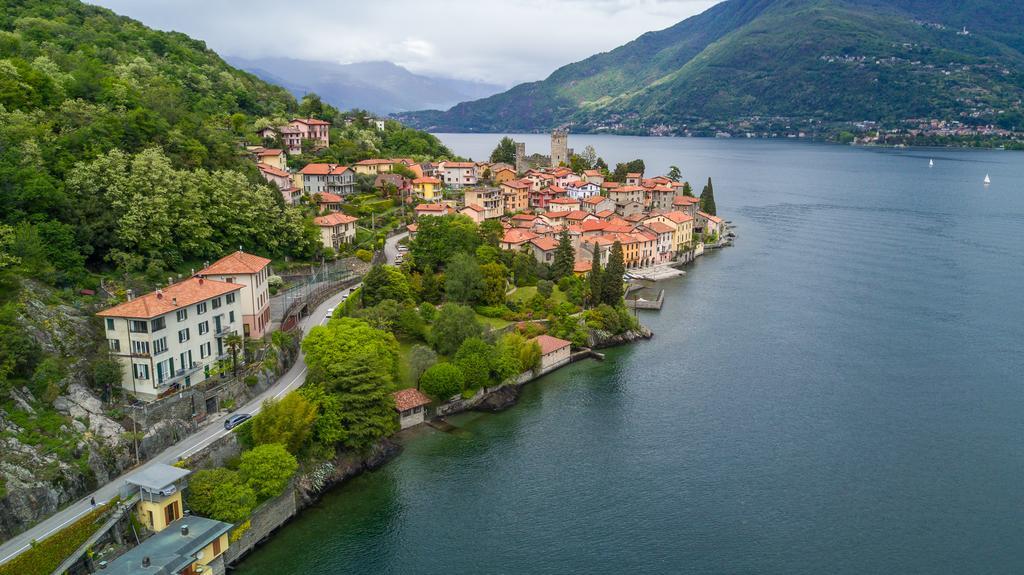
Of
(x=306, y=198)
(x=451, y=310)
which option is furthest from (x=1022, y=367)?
(x=306, y=198)

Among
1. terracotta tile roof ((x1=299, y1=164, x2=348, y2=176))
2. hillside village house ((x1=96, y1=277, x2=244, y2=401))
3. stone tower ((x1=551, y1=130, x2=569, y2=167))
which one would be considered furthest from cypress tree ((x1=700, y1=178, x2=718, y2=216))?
hillside village house ((x1=96, y1=277, x2=244, y2=401))

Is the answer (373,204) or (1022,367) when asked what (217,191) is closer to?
(373,204)

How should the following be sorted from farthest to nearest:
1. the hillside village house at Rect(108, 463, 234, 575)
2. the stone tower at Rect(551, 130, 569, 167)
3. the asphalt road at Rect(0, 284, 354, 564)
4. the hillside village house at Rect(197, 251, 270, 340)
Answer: the stone tower at Rect(551, 130, 569, 167) → the hillside village house at Rect(197, 251, 270, 340) → the hillside village house at Rect(108, 463, 234, 575) → the asphalt road at Rect(0, 284, 354, 564)

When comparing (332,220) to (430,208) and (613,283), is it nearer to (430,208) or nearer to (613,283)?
(430,208)

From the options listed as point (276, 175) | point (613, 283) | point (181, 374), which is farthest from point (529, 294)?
point (181, 374)

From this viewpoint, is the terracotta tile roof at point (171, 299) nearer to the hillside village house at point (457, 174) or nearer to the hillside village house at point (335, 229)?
the hillside village house at point (335, 229)

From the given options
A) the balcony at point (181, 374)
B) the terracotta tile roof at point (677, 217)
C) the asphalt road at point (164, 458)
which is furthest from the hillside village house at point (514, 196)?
the balcony at point (181, 374)

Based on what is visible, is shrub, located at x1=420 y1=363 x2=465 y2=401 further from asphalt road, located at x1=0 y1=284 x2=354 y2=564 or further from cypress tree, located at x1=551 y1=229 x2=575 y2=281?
cypress tree, located at x1=551 y1=229 x2=575 y2=281
